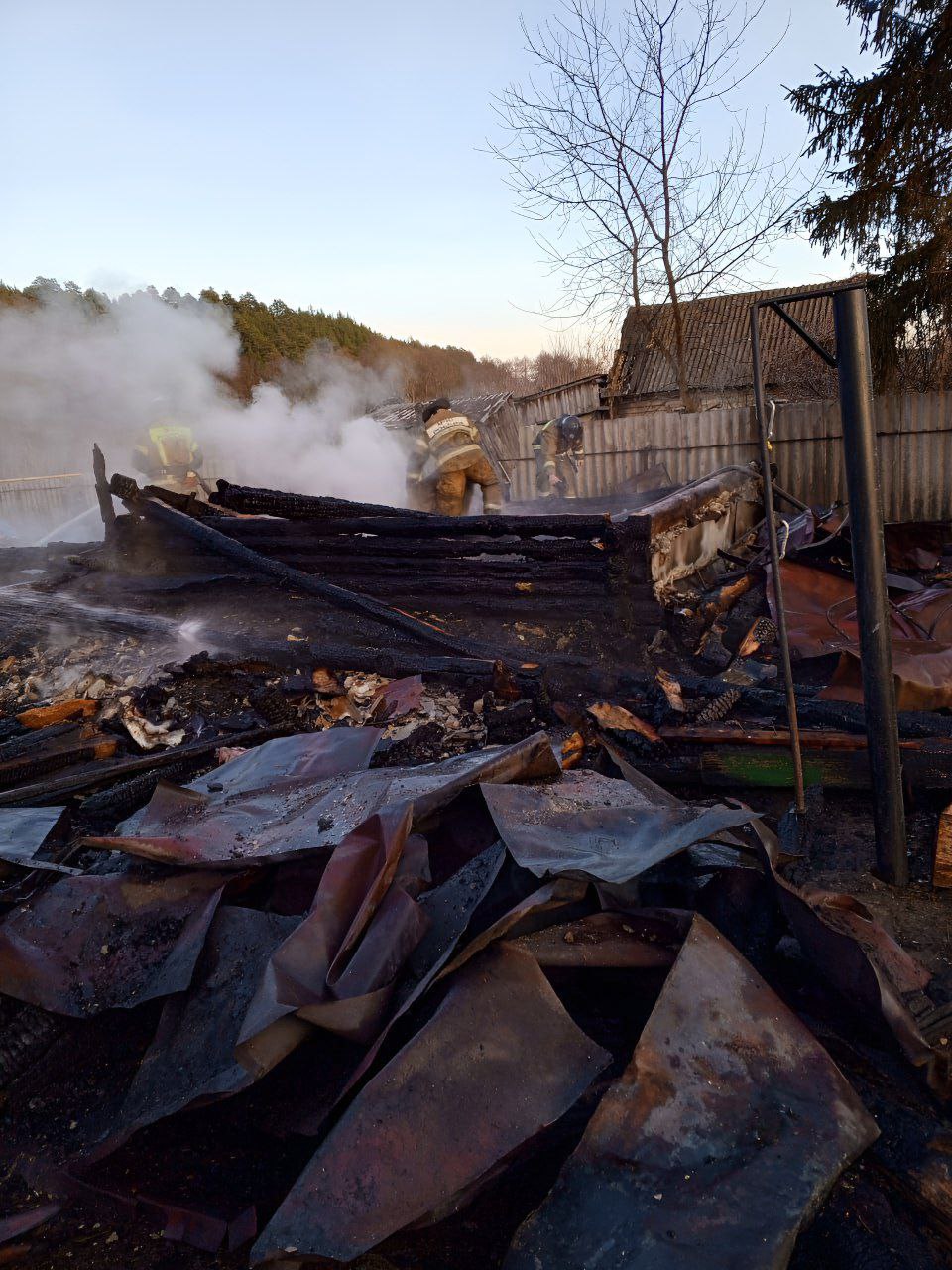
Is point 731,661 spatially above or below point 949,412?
below

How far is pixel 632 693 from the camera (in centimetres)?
484

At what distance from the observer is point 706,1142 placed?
162cm

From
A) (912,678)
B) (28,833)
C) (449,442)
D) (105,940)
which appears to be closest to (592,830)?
(105,940)

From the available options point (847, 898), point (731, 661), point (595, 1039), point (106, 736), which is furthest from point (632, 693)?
point (106, 736)

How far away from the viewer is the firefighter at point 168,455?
13.5 meters

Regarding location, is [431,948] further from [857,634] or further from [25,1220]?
[857,634]

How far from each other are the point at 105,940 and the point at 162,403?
696 inches

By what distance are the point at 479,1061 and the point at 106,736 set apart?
4.02 meters

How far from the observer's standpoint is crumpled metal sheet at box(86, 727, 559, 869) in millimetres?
2545

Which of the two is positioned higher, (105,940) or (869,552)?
(869,552)

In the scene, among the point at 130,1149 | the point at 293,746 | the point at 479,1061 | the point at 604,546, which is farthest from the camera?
the point at 604,546

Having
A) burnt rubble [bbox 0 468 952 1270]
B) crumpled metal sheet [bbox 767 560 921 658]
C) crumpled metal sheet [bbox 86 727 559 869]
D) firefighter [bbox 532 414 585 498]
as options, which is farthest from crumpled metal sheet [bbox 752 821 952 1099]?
firefighter [bbox 532 414 585 498]

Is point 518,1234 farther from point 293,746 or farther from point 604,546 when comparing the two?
point 604,546

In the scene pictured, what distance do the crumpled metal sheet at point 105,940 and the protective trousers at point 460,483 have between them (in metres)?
7.88
